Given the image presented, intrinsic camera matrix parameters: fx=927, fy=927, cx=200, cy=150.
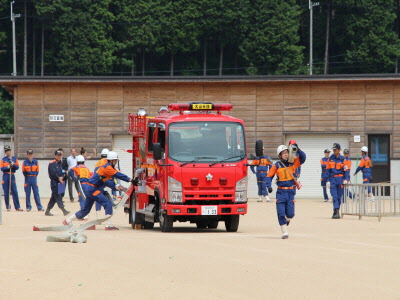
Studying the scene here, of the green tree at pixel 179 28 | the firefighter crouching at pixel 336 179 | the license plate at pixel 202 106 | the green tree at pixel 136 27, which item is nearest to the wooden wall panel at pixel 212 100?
the firefighter crouching at pixel 336 179

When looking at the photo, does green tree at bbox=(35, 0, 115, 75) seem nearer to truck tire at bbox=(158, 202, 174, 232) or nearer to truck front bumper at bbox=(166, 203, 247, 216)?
truck tire at bbox=(158, 202, 174, 232)

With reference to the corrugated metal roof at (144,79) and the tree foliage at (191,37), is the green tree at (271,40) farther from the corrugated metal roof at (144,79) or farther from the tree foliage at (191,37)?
the corrugated metal roof at (144,79)

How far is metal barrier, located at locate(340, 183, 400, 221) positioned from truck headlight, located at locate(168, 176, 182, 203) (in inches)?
255

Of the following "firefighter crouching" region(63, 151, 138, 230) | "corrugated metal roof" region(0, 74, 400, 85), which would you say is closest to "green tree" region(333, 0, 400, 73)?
"corrugated metal roof" region(0, 74, 400, 85)

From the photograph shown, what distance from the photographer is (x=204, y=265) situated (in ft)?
42.5

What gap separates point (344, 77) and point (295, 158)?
2061 cm

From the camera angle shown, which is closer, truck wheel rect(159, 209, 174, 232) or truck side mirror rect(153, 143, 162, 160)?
truck side mirror rect(153, 143, 162, 160)

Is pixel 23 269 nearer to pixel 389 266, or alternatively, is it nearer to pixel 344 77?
pixel 389 266

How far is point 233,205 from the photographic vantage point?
1948cm

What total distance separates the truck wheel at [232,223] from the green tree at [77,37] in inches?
2328

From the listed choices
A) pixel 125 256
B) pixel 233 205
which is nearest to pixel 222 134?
pixel 233 205

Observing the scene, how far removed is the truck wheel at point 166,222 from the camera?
19656mm

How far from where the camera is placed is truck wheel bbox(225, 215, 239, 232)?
19.9 metres

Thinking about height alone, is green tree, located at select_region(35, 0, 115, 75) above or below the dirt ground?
above
